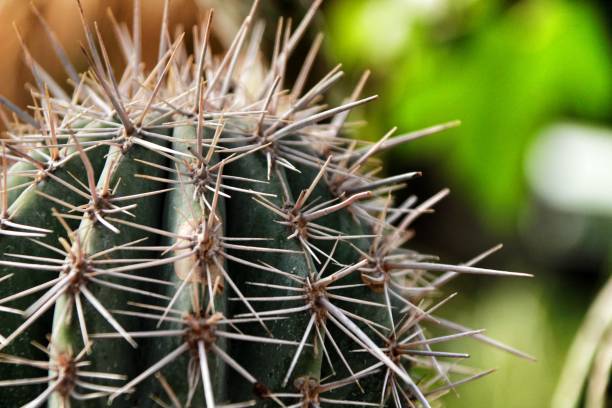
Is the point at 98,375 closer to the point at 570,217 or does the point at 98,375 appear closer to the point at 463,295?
the point at 463,295

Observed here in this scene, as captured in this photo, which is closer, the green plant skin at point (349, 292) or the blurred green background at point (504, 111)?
the green plant skin at point (349, 292)

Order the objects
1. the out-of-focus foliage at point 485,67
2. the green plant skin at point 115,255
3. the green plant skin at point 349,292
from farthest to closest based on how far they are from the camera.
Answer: the out-of-focus foliage at point 485,67 → the green plant skin at point 349,292 → the green plant skin at point 115,255

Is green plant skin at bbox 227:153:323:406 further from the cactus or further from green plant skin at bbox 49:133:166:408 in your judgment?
green plant skin at bbox 49:133:166:408

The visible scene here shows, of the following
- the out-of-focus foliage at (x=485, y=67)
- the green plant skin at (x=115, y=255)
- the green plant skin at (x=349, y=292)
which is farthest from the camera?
the out-of-focus foliage at (x=485, y=67)

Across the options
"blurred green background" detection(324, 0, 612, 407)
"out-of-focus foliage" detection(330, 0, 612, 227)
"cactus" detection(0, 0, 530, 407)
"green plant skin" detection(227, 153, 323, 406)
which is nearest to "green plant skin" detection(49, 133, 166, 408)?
"cactus" detection(0, 0, 530, 407)

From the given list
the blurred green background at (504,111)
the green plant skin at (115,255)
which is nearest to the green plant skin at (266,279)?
the green plant skin at (115,255)

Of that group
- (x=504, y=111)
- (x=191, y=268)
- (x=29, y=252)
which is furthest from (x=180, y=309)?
(x=504, y=111)

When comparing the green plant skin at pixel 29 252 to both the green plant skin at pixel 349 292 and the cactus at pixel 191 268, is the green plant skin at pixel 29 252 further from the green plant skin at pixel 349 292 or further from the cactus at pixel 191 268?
the green plant skin at pixel 349 292
